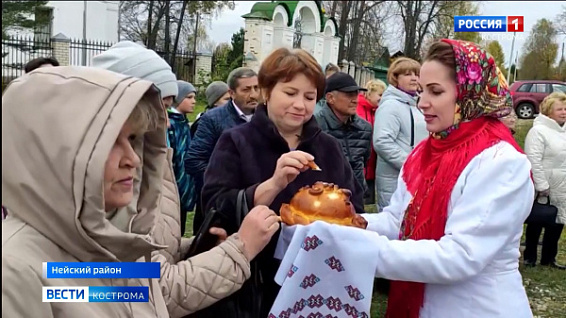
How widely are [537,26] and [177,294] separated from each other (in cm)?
466

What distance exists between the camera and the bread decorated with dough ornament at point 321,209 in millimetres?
2021

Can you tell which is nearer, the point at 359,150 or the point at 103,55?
the point at 103,55

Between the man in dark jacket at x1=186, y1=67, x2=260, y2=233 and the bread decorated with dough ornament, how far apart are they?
252cm

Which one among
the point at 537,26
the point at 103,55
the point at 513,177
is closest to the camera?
the point at 513,177

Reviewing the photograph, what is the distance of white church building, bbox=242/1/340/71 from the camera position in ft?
59.6

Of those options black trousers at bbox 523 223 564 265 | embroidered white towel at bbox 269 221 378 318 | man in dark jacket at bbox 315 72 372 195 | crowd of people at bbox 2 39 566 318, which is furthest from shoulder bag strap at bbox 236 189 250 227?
black trousers at bbox 523 223 564 265

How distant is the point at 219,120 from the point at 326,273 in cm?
283

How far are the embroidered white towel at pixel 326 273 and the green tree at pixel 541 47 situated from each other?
144 inches

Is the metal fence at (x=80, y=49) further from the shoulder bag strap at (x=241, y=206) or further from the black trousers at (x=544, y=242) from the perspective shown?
the shoulder bag strap at (x=241, y=206)

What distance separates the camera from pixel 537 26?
5.27m

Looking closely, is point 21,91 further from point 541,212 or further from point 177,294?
point 541,212

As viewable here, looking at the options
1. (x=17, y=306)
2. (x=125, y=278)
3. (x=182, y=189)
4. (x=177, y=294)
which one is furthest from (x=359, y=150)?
(x=17, y=306)
